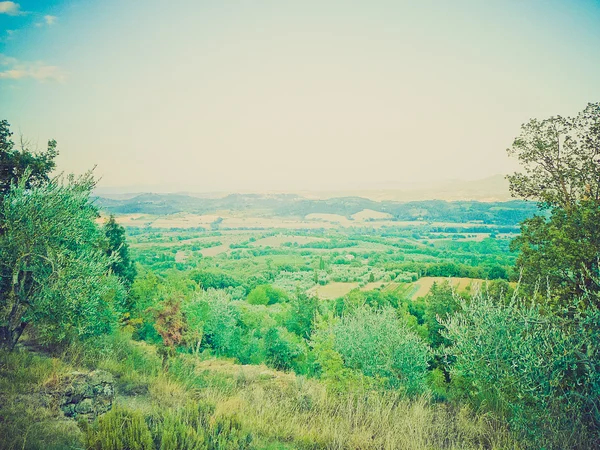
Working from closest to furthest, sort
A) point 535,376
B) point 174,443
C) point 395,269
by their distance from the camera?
point 174,443, point 535,376, point 395,269

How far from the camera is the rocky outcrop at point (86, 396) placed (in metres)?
7.03

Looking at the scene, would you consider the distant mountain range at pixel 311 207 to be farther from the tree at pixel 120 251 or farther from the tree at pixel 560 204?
the tree at pixel 560 204

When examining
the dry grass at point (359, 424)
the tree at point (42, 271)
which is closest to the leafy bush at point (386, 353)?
the dry grass at point (359, 424)

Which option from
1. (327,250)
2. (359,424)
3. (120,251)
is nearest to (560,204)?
(359,424)

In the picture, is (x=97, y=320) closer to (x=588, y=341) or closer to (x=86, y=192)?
(x=86, y=192)

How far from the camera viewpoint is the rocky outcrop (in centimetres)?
703

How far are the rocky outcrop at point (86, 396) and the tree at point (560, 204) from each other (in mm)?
12234

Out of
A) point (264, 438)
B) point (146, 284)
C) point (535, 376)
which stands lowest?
point (146, 284)

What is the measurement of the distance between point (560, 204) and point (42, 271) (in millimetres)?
17895

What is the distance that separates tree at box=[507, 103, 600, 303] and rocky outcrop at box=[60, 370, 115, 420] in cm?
1223

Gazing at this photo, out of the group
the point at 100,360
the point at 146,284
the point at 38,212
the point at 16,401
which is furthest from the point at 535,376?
the point at 146,284

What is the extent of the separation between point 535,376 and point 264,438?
529 centimetres

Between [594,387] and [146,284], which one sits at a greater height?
[594,387]

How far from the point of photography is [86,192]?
11.7 meters
